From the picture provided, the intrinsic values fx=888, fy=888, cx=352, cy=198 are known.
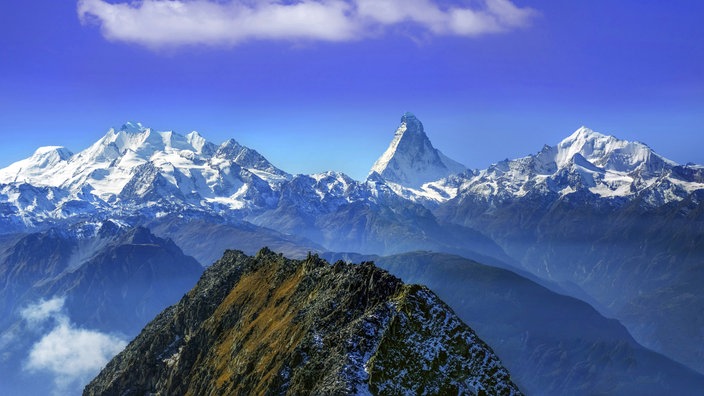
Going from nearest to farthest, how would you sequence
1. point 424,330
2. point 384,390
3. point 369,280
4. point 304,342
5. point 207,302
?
point 384,390 < point 424,330 < point 304,342 < point 369,280 < point 207,302

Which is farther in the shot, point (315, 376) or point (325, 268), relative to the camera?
point (325, 268)

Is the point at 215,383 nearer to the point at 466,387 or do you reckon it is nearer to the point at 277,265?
the point at 277,265

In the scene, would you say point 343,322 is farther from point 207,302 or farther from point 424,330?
point 207,302

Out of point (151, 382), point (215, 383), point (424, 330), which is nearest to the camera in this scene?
point (424, 330)

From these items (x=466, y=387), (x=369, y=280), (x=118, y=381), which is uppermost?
(x=369, y=280)

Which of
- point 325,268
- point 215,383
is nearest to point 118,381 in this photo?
point 215,383

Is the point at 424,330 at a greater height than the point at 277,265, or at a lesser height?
lesser
